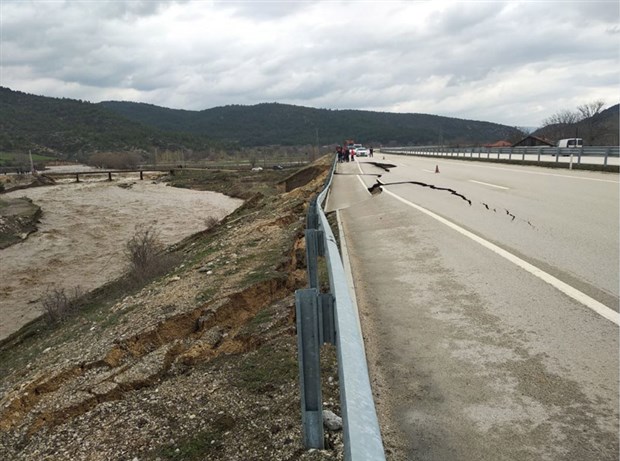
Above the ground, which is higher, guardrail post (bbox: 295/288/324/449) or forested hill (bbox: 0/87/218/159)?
forested hill (bbox: 0/87/218/159)

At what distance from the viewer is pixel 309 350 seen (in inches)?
101

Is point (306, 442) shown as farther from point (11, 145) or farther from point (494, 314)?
point (11, 145)

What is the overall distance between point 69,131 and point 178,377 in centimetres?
19125

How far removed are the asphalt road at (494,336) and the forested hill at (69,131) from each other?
164 m

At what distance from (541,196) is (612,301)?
9.56 meters

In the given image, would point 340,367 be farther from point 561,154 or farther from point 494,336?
point 561,154

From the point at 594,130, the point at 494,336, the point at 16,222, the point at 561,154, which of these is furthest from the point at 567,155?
the point at 594,130

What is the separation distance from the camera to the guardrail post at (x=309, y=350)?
8.19 ft

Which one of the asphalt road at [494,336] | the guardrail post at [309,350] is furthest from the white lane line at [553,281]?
the guardrail post at [309,350]

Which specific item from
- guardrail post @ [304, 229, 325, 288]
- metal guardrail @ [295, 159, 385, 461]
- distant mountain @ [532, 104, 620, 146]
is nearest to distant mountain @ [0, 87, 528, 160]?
distant mountain @ [532, 104, 620, 146]

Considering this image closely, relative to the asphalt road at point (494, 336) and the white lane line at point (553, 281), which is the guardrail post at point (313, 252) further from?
the white lane line at point (553, 281)

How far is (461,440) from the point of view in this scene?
3.07 metres

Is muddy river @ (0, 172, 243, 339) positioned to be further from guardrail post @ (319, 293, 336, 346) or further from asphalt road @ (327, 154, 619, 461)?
guardrail post @ (319, 293, 336, 346)

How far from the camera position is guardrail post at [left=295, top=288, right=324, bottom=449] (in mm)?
2496
